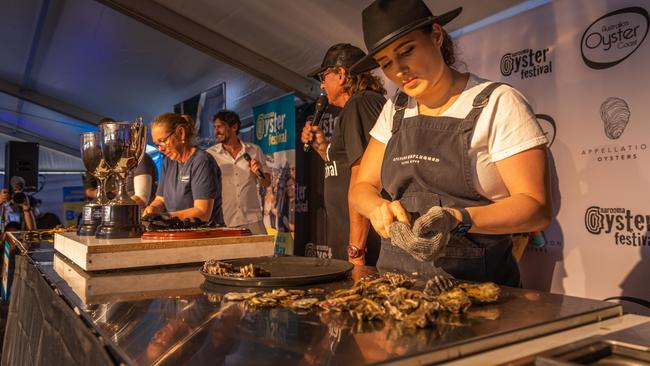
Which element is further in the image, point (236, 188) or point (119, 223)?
point (236, 188)

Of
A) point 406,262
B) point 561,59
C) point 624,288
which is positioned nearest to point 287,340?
point 406,262

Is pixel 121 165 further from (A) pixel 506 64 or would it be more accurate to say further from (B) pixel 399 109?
(A) pixel 506 64

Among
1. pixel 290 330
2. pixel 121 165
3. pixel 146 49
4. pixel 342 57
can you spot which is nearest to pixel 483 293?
pixel 290 330

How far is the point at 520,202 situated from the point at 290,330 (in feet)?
2.40

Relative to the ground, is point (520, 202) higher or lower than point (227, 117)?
lower

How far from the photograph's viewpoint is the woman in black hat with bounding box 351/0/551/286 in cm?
122

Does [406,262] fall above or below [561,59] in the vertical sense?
below

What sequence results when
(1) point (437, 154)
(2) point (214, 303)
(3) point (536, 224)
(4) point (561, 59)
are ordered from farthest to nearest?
1. (4) point (561, 59)
2. (1) point (437, 154)
3. (3) point (536, 224)
4. (2) point (214, 303)

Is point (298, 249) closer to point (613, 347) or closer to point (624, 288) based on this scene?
point (624, 288)

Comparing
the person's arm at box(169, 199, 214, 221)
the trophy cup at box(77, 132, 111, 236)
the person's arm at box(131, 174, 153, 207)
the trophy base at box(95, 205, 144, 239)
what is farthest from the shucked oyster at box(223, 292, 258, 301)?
the person's arm at box(131, 174, 153, 207)

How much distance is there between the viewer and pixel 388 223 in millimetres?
1103

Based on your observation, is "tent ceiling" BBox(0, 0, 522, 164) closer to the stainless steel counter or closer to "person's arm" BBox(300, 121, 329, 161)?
"person's arm" BBox(300, 121, 329, 161)

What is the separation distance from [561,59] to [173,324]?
7.44 ft

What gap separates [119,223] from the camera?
1662 mm
